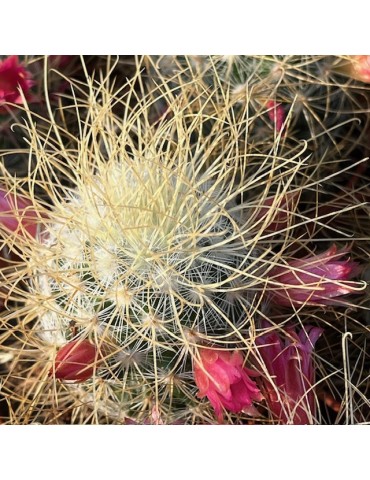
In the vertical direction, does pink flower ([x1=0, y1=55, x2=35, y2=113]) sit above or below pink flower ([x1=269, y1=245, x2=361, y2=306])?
above


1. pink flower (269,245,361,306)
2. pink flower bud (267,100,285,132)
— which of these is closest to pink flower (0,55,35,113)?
pink flower bud (267,100,285,132)

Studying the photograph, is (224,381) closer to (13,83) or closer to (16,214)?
(16,214)

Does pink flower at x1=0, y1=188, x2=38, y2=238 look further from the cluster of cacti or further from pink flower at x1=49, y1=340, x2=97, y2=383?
pink flower at x1=49, y1=340, x2=97, y2=383

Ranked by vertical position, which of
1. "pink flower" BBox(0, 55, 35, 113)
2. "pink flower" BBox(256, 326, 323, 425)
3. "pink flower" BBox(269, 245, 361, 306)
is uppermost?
"pink flower" BBox(0, 55, 35, 113)

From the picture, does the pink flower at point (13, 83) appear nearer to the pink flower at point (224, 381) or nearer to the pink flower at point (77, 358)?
the pink flower at point (77, 358)

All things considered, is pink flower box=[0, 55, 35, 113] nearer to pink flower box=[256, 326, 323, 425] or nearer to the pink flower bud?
the pink flower bud
